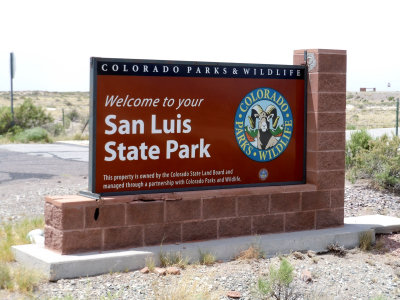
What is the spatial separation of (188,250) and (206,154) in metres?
1.45

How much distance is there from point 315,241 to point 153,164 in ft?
8.84

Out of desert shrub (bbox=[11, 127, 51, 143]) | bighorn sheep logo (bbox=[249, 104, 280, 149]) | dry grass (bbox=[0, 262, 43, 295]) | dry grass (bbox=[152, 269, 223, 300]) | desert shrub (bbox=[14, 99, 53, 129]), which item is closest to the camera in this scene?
dry grass (bbox=[152, 269, 223, 300])

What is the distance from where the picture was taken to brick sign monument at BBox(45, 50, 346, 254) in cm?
869

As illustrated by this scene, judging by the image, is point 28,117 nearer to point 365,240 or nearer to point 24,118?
point 24,118

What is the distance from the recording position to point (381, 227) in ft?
36.2

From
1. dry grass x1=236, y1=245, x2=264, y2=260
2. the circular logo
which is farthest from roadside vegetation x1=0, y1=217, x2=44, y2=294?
the circular logo

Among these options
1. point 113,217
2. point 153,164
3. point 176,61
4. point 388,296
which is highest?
point 176,61

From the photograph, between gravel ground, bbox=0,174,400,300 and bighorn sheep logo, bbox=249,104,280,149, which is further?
bighorn sheep logo, bbox=249,104,280,149

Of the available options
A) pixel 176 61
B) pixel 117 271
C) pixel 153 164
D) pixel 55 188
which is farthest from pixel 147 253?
pixel 55 188

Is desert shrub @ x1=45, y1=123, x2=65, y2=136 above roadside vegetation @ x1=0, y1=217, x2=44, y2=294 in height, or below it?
above

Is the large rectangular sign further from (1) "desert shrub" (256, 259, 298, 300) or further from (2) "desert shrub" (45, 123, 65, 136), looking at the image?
(2) "desert shrub" (45, 123, 65, 136)

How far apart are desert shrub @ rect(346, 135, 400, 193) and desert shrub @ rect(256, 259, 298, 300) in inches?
312

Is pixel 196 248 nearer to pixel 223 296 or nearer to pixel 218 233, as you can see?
pixel 218 233

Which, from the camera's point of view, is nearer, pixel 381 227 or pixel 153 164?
pixel 153 164
